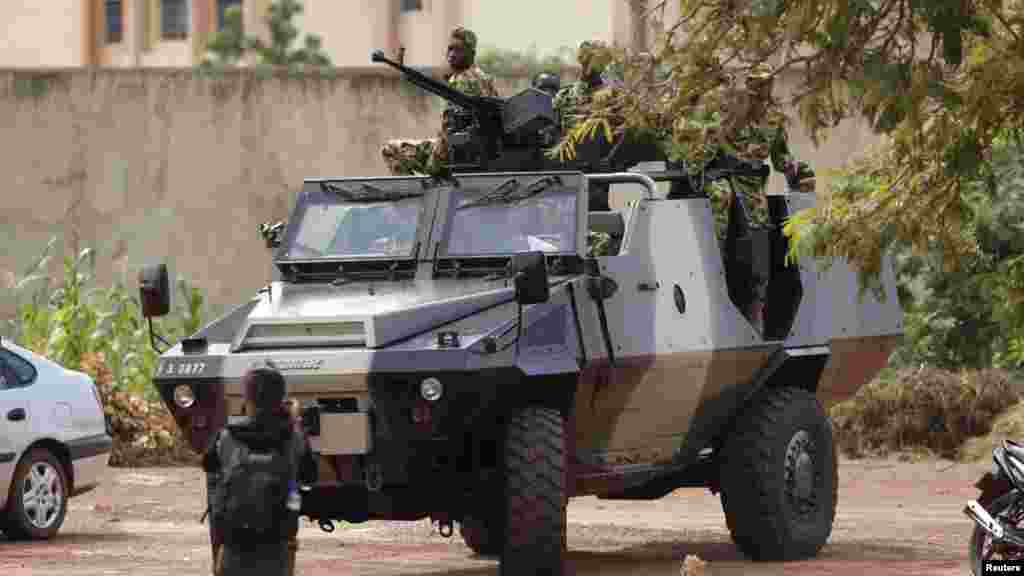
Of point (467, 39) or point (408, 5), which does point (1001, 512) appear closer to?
point (467, 39)

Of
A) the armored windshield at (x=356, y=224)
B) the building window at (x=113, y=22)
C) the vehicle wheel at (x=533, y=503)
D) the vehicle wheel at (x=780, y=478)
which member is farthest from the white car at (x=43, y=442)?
the building window at (x=113, y=22)

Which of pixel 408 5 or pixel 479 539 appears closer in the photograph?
pixel 479 539

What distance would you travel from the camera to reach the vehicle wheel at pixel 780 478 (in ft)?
47.5

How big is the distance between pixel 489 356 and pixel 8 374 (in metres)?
5.20

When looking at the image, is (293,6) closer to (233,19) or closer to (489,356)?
(233,19)

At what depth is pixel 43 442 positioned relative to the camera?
55.0 feet

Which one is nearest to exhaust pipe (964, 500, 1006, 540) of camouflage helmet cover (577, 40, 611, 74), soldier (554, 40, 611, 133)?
camouflage helmet cover (577, 40, 611, 74)

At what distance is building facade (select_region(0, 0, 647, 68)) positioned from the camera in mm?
43219

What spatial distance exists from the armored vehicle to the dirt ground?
1.54 ft

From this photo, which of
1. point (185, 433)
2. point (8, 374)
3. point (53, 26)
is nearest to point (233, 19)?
point (53, 26)

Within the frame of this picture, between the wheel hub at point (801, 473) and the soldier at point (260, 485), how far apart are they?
5.34 metres

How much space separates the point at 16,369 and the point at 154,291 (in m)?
3.77

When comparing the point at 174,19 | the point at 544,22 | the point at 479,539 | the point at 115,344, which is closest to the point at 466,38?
the point at 479,539

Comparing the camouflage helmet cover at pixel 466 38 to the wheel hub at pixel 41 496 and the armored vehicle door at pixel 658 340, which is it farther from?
the wheel hub at pixel 41 496
